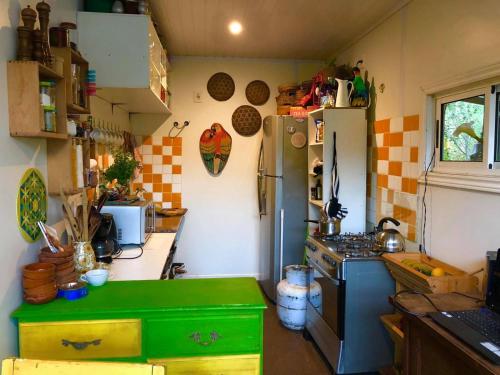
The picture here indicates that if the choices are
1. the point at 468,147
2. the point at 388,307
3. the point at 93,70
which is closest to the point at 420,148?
the point at 468,147

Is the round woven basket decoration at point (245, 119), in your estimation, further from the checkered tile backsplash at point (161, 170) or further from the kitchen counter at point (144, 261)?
the kitchen counter at point (144, 261)

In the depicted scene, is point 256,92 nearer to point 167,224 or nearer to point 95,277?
point 167,224

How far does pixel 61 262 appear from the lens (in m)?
1.62

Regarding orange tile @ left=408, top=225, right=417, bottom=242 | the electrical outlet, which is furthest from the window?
the electrical outlet

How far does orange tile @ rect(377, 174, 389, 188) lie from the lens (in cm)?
297

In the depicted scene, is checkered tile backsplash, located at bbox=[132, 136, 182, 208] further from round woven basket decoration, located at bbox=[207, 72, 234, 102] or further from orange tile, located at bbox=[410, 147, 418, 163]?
orange tile, located at bbox=[410, 147, 418, 163]

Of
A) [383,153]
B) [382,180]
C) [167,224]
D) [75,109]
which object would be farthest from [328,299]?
[75,109]

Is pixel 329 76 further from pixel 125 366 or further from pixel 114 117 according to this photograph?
pixel 125 366

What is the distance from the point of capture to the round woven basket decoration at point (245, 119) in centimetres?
437

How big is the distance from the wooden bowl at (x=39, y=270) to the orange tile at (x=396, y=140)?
227 cm

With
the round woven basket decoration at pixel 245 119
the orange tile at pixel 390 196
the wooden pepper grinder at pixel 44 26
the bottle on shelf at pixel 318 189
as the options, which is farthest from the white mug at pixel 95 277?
the round woven basket decoration at pixel 245 119

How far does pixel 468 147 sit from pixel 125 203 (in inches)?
82.4

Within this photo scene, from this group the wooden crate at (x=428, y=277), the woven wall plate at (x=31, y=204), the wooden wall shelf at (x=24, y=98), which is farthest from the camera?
the wooden crate at (x=428, y=277)

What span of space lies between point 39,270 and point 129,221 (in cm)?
108
